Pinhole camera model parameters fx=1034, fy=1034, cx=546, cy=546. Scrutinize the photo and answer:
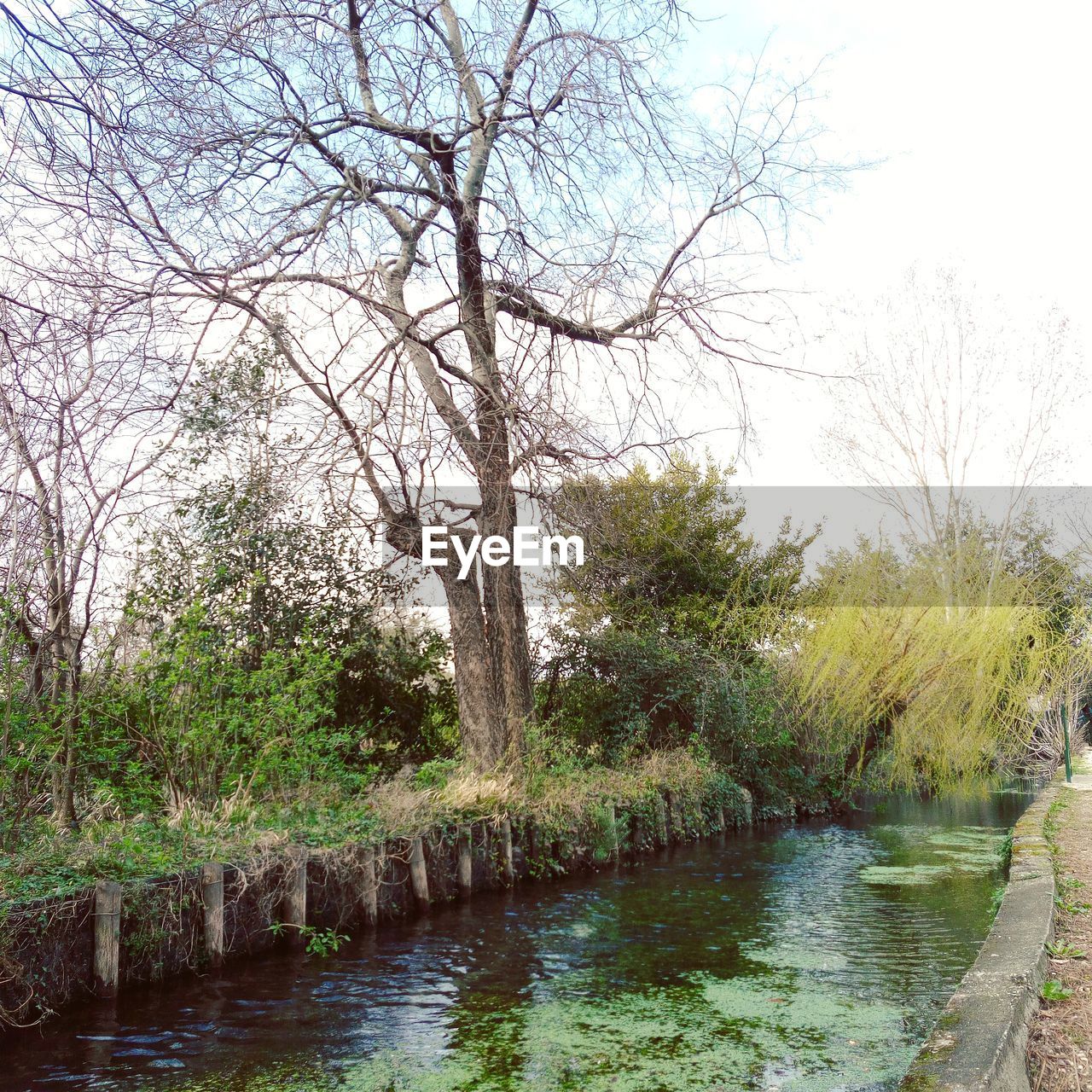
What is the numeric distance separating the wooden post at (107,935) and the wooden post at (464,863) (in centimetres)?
374

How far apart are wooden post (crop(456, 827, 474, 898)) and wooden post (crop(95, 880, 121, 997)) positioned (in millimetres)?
3743

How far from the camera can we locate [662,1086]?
4613mm

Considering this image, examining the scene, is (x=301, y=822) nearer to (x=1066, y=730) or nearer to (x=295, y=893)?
(x=295, y=893)

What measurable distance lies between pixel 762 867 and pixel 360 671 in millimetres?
5696

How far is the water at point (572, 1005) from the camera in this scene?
481cm

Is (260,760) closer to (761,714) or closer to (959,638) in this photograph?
(761,714)

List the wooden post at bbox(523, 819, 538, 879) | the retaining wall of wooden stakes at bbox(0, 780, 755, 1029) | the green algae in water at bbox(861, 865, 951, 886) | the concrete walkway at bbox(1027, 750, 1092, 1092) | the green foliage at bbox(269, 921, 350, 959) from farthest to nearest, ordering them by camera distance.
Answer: the wooden post at bbox(523, 819, 538, 879), the green algae in water at bbox(861, 865, 951, 886), the green foliage at bbox(269, 921, 350, 959), the retaining wall of wooden stakes at bbox(0, 780, 755, 1029), the concrete walkway at bbox(1027, 750, 1092, 1092)

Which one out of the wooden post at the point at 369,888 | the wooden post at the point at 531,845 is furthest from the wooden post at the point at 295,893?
the wooden post at the point at 531,845

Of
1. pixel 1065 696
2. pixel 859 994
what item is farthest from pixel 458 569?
pixel 1065 696

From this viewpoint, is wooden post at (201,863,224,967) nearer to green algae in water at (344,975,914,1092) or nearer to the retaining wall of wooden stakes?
the retaining wall of wooden stakes

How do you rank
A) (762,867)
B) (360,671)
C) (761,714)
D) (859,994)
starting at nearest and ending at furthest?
(859,994) < (762,867) < (360,671) < (761,714)

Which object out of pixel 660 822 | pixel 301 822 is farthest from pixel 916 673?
pixel 301 822

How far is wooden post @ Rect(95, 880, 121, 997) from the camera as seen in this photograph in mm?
5809
